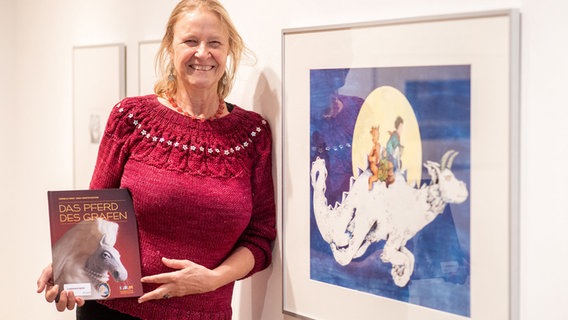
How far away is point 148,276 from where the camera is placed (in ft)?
6.42

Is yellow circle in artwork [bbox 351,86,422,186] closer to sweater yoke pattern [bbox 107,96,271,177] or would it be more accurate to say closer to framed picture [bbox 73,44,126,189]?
sweater yoke pattern [bbox 107,96,271,177]

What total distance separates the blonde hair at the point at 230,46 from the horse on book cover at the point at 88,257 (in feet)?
1.35

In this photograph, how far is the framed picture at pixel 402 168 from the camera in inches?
57.5

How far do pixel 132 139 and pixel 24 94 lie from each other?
4.78ft

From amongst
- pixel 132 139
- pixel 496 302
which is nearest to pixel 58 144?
pixel 132 139

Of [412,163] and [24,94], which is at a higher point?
[24,94]

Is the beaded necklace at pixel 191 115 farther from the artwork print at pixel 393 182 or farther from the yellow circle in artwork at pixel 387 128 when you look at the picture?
the yellow circle in artwork at pixel 387 128

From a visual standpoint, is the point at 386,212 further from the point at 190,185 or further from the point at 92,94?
the point at 92,94

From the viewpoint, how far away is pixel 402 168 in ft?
5.40

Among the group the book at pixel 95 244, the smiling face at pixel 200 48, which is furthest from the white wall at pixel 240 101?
the book at pixel 95 244

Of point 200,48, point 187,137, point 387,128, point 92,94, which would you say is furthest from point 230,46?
point 92,94

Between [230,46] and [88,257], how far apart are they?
0.67m

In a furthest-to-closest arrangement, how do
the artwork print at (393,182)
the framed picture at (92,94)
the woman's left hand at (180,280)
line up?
1. the framed picture at (92,94)
2. the woman's left hand at (180,280)
3. the artwork print at (393,182)
